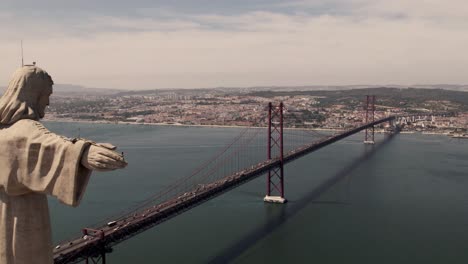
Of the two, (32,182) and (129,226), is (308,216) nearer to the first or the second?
(129,226)

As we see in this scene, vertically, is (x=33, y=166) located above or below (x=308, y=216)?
above

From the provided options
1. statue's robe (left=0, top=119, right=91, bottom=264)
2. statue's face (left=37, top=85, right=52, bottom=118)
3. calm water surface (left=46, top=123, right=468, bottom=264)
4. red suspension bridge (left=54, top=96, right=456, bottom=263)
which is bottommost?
calm water surface (left=46, top=123, right=468, bottom=264)

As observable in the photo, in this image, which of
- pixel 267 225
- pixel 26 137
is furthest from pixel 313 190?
pixel 26 137

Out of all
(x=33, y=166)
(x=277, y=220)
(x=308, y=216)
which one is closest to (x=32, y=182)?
(x=33, y=166)

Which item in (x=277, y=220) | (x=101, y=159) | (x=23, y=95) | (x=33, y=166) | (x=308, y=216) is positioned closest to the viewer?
(x=101, y=159)

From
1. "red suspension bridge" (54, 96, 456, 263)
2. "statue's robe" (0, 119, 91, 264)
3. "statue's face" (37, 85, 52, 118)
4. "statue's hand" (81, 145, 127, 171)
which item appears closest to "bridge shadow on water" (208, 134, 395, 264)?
"red suspension bridge" (54, 96, 456, 263)

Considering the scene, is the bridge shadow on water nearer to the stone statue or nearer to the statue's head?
the stone statue

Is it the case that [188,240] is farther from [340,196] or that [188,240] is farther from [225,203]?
[340,196]
